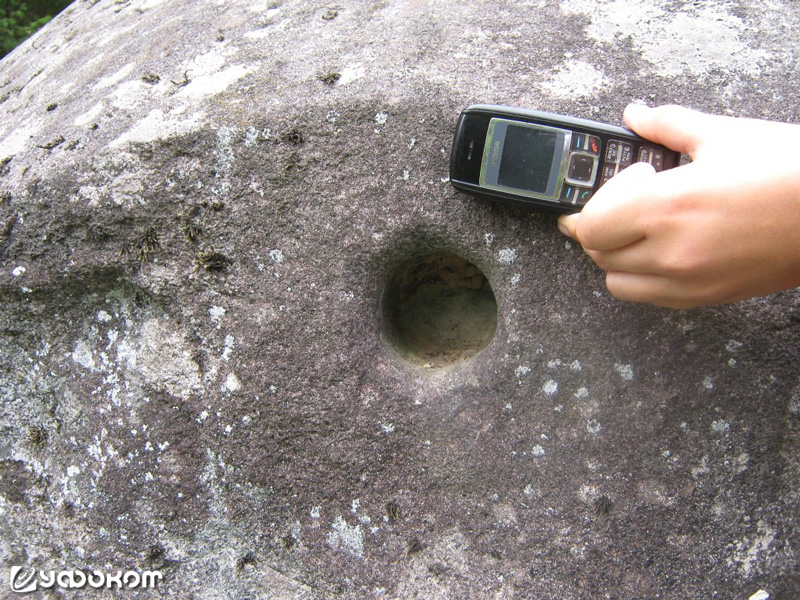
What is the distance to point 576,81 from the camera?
3.66 ft

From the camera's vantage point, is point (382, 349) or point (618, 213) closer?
point (618, 213)

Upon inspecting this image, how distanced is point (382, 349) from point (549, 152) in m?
0.47

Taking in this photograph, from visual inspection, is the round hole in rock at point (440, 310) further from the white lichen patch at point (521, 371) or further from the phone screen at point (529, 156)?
the phone screen at point (529, 156)

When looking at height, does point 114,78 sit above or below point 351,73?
above

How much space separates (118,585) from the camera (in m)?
1.22

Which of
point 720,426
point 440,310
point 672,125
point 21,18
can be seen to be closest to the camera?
point 672,125

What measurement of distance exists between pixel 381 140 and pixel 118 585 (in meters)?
1.05

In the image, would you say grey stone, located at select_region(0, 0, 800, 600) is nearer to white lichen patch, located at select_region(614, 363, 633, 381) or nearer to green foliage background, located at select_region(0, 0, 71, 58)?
white lichen patch, located at select_region(614, 363, 633, 381)

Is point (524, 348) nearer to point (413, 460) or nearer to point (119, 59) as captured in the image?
point (413, 460)

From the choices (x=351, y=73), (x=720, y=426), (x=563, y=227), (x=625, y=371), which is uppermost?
(x=351, y=73)

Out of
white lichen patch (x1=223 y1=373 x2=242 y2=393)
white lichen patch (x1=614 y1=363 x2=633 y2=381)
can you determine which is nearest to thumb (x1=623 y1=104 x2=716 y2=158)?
white lichen patch (x1=614 y1=363 x2=633 y2=381)

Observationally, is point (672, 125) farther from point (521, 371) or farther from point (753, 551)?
point (753, 551)

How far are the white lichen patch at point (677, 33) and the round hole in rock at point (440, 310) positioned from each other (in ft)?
1.79

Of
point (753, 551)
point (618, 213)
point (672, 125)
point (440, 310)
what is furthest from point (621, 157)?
point (753, 551)
